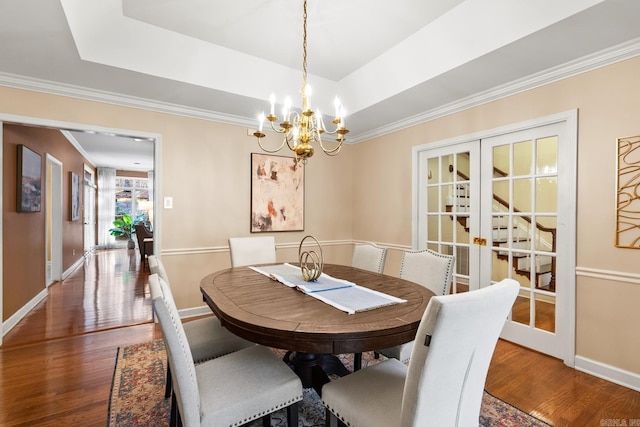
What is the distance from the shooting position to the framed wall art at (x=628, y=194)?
83.4 inches

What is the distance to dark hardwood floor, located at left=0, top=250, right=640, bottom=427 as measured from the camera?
1.86m

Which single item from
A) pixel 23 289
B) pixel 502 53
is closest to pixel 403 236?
pixel 502 53

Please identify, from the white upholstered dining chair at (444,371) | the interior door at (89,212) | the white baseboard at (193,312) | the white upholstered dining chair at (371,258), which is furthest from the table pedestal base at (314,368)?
the interior door at (89,212)

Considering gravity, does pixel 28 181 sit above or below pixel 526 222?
above

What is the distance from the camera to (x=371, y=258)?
282 centimetres

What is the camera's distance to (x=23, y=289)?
11.6 feet

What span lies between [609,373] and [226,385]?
8.74 ft

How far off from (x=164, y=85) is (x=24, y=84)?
1.16 metres

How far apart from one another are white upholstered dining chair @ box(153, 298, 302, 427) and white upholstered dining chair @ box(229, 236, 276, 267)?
1.47 metres

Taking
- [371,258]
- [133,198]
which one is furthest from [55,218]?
[371,258]

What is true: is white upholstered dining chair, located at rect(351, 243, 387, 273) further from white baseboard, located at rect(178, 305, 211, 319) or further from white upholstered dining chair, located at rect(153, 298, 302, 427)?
white baseboard, located at rect(178, 305, 211, 319)

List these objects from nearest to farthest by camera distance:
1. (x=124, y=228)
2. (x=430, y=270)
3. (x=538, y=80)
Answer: (x=430, y=270) → (x=538, y=80) → (x=124, y=228)

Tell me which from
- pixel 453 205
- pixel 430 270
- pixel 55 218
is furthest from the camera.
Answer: pixel 55 218

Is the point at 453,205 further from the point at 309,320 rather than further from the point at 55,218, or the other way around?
the point at 55,218
